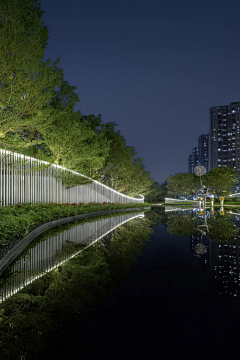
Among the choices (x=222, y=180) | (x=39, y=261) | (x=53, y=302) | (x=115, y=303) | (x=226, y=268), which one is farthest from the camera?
(x=222, y=180)

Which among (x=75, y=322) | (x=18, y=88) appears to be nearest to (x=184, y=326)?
(x=75, y=322)

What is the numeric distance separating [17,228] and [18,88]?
5850 millimetres

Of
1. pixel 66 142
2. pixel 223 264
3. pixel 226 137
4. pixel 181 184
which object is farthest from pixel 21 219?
pixel 226 137

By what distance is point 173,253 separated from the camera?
7629mm

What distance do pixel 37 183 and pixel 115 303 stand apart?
15.0 meters

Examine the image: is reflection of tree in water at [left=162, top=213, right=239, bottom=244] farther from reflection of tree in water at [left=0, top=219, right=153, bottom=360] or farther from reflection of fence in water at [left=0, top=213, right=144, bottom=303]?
reflection of tree in water at [left=0, top=219, right=153, bottom=360]

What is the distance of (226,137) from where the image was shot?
15112cm

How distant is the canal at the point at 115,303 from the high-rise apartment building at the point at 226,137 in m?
153

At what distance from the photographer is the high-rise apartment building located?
146 metres

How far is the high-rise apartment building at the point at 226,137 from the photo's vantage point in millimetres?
146375

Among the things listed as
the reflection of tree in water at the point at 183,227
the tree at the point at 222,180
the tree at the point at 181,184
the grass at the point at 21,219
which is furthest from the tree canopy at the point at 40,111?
the tree at the point at 181,184

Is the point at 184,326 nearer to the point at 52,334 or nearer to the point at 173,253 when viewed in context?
the point at 52,334

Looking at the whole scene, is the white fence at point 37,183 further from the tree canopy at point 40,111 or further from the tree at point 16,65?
the tree at point 16,65

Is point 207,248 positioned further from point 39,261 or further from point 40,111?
point 40,111
